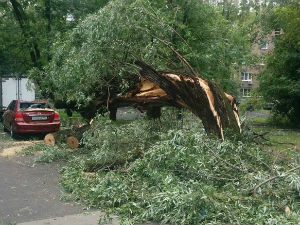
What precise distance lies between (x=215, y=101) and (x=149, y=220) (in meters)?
3.39

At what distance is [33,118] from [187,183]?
864cm

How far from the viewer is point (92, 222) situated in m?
5.29

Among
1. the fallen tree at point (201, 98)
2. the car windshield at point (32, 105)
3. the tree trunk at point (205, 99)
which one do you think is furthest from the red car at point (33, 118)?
the tree trunk at point (205, 99)

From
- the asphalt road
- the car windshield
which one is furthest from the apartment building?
the asphalt road

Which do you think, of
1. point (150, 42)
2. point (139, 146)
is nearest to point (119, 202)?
point (139, 146)

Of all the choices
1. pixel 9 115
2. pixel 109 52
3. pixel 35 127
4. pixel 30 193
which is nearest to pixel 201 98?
pixel 109 52

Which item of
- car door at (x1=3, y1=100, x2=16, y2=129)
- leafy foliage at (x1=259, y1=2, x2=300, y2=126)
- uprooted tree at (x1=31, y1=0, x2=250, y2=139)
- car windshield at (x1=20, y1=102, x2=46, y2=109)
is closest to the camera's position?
uprooted tree at (x1=31, y1=0, x2=250, y2=139)

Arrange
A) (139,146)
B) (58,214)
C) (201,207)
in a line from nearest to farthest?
(201,207)
(58,214)
(139,146)

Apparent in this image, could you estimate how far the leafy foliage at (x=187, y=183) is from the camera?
520cm

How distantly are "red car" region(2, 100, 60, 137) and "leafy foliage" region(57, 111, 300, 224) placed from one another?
5.46 meters

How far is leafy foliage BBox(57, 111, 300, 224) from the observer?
5203 mm

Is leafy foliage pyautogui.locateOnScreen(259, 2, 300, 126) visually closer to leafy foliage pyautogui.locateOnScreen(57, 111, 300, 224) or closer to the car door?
the car door

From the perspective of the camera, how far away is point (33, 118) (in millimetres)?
13422

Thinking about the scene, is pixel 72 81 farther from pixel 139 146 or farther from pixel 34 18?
pixel 34 18
